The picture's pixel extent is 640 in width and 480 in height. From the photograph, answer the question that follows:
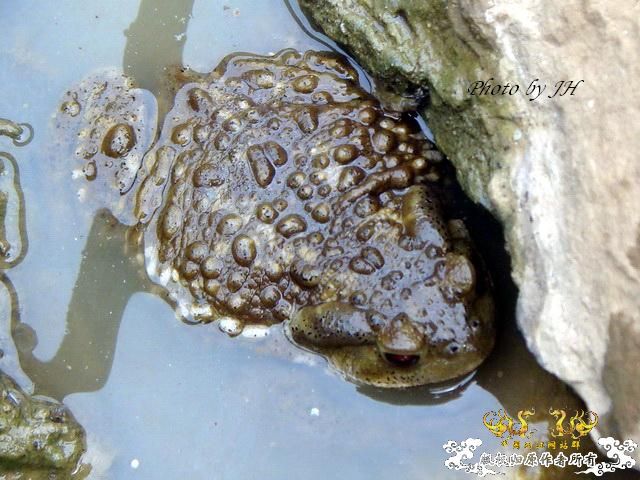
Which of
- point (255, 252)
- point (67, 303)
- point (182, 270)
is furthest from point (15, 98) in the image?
point (255, 252)

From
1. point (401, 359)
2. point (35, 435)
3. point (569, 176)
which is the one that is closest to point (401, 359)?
point (401, 359)

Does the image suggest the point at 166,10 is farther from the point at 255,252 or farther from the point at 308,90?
the point at 255,252

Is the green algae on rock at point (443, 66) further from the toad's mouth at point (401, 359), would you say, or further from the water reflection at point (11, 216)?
the water reflection at point (11, 216)

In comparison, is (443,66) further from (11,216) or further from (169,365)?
(11,216)

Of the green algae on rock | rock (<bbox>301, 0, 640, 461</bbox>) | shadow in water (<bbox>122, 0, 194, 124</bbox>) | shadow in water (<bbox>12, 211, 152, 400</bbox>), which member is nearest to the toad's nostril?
rock (<bbox>301, 0, 640, 461</bbox>)

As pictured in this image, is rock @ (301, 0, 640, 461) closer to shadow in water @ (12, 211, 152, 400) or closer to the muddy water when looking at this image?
the muddy water

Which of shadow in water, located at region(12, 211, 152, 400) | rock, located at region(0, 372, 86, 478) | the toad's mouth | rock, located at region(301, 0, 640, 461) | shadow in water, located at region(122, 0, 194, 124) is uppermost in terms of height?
rock, located at region(301, 0, 640, 461)
